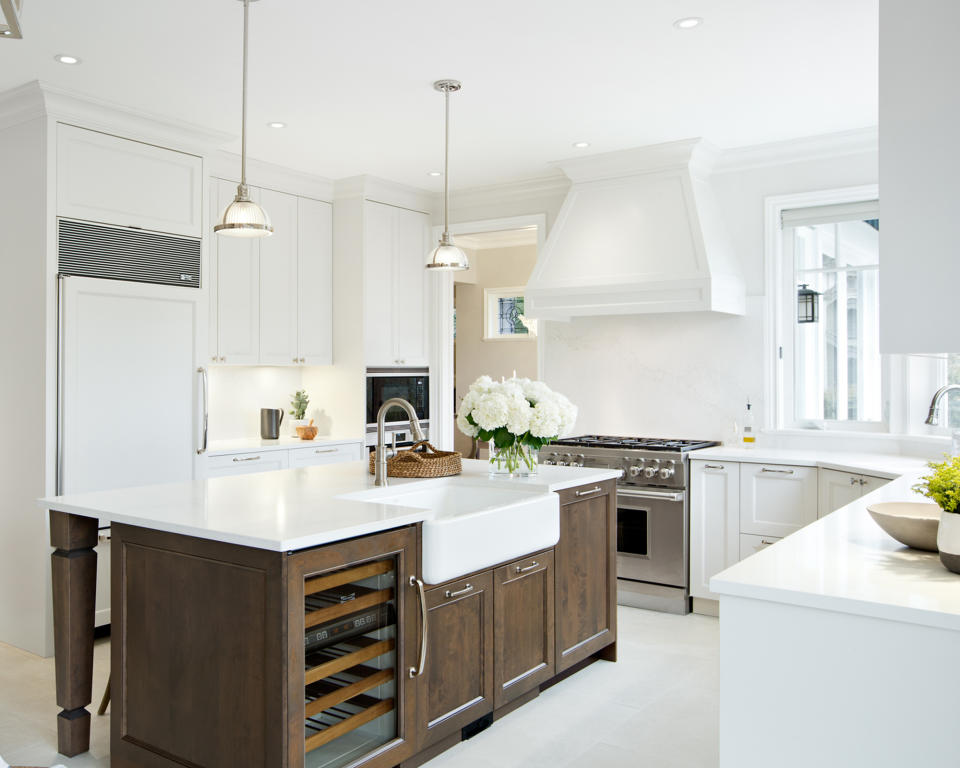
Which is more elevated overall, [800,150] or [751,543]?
[800,150]

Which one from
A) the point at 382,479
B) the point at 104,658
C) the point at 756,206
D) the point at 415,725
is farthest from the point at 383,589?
the point at 756,206

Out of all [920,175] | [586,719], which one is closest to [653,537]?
[586,719]

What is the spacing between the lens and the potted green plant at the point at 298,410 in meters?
5.67

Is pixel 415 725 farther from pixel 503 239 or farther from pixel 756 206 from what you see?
pixel 503 239

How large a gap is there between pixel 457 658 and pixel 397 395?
3.31 meters

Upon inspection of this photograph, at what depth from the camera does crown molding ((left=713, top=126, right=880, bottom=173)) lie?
445 cm

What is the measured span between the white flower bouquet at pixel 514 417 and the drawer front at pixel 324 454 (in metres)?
2.12

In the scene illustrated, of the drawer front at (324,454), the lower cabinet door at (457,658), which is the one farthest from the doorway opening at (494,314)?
the lower cabinet door at (457,658)

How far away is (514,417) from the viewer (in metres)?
3.21

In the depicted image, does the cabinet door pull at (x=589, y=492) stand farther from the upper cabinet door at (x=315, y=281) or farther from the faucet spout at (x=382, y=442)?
the upper cabinet door at (x=315, y=281)

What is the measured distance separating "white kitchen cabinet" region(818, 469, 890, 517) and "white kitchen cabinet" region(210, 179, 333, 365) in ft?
11.0

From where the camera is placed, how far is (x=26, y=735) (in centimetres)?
291

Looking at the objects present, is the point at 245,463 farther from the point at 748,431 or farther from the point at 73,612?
the point at 748,431

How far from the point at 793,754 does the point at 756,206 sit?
154 inches
